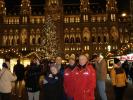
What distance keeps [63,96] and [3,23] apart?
331 ft

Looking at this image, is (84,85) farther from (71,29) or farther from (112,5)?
(112,5)

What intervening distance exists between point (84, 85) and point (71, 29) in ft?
329

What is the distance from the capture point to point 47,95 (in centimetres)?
910

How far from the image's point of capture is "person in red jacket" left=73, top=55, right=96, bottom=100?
325 inches

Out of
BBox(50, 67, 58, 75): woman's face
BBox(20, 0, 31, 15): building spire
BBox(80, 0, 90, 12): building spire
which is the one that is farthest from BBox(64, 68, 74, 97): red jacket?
Answer: BBox(80, 0, 90, 12): building spire

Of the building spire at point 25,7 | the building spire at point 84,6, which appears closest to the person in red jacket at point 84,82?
the building spire at point 25,7

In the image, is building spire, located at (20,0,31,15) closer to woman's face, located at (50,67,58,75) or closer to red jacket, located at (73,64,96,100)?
woman's face, located at (50,67,58,75)

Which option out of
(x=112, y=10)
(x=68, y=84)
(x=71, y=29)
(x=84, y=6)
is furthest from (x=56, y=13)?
(x=68, y=84)

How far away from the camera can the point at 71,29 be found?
4262 inches

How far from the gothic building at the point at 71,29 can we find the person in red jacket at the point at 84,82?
94639mm

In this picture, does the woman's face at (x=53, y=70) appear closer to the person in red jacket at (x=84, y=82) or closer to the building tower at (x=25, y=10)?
the person in red jacket at (x=84, y=82)

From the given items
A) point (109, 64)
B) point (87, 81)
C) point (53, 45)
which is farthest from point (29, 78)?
point (53, 45)

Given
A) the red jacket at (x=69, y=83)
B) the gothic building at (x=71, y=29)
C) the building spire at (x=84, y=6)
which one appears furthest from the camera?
the building spire at (x=84, y=6)

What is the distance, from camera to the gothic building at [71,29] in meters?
104
